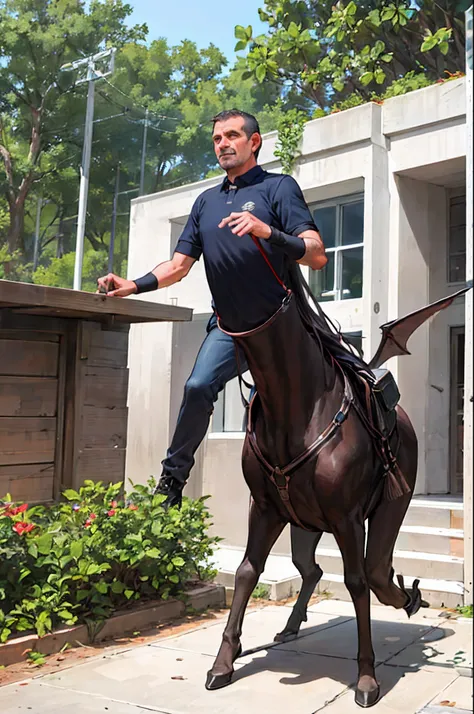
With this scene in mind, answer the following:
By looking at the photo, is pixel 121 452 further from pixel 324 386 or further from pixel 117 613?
pixel 324 386

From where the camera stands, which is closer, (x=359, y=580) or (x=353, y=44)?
(x=359, y=580)

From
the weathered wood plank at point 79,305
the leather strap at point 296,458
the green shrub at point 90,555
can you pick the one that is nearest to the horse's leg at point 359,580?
the leather strap at point 296,458

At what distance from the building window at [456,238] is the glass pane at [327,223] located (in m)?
1.48

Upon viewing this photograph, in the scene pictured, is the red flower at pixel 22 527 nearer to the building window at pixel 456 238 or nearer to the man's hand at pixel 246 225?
the man's hand at pixel 246 225

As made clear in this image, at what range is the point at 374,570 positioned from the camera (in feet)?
13.3

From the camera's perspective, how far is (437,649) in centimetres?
450

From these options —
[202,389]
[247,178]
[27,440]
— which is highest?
[247,178]

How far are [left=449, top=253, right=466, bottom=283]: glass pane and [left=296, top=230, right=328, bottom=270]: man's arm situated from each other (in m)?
6.62

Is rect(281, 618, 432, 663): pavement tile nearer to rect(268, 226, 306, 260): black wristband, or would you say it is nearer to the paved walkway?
the paved walkway

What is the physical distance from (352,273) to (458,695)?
271 inches

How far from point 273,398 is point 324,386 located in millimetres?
303

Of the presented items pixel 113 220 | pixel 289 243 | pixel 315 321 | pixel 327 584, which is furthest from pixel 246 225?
pixel 113 220

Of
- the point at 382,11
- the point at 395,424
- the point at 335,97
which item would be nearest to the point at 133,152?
the point at 335,97

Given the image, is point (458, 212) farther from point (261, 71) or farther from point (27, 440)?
point (27, 440)
